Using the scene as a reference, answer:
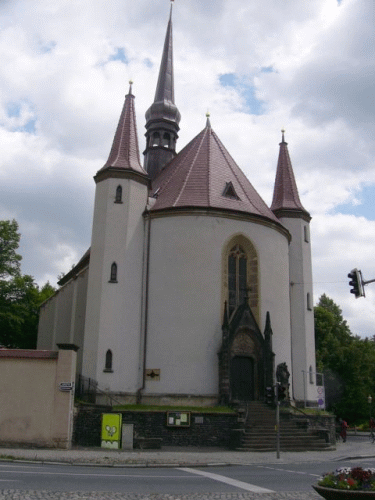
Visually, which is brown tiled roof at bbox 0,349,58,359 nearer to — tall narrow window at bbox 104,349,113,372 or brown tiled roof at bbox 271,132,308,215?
tall narrow window at bbox 104,349,113,372

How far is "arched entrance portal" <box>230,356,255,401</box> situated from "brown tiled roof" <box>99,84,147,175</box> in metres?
11.0

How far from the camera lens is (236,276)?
100 feet

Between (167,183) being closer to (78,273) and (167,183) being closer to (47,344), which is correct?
(78,273)

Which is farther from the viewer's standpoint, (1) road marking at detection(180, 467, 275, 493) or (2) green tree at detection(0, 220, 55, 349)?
(2) green tree at detection(0, 220, 55, 349)

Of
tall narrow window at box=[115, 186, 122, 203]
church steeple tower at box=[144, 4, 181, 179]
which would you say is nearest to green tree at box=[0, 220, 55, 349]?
church steeple tower at box=[144, 4, 181, 179]

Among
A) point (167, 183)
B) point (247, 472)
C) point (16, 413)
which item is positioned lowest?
point (247, 472)

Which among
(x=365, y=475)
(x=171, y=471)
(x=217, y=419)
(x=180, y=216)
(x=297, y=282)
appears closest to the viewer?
(x=365, y=475)

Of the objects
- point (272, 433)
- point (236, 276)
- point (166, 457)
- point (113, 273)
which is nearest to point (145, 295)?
point (113, 273)

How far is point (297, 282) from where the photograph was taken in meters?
35.1

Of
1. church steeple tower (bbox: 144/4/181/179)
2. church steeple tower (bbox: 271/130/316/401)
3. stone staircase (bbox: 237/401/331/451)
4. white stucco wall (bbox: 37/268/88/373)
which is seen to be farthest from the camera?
church steeple tower (bbox: 144/4/181/179)

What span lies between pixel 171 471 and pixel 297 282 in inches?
830

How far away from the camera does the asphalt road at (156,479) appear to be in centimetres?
1148

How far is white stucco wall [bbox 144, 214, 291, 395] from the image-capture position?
28203 mm

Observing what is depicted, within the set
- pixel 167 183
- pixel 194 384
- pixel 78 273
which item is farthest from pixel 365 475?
pixel 78 273
